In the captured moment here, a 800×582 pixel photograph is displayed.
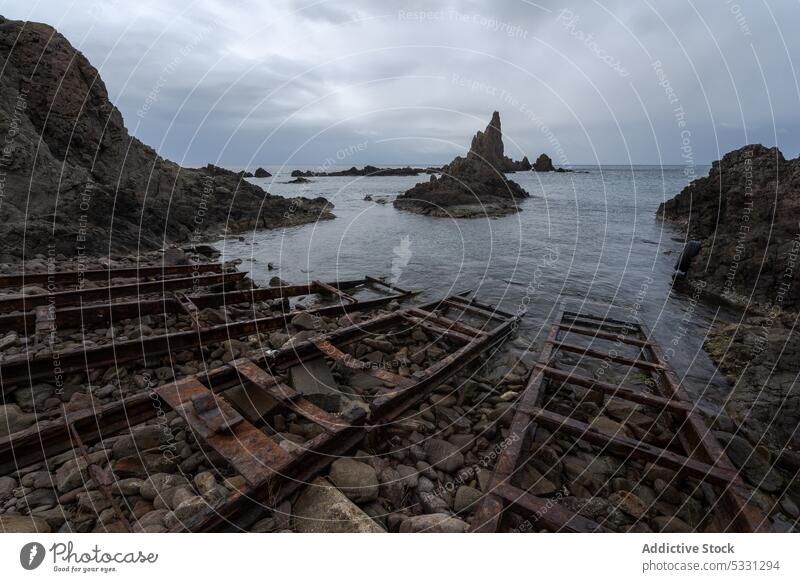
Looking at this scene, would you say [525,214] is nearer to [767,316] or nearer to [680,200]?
[680,200]

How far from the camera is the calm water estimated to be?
959 centimetres

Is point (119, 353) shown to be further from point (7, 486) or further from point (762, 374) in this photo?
point (762, 374)

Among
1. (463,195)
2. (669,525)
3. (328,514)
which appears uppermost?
(463,195)

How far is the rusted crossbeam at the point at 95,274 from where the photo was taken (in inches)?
320

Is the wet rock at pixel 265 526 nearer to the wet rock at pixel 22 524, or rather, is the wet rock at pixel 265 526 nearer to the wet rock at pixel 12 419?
the wet rock at pixel 22 524

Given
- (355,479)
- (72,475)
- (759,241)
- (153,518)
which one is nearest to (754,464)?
(355,479)

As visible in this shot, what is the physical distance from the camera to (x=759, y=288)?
1121 cm

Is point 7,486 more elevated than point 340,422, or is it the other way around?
point 340,422

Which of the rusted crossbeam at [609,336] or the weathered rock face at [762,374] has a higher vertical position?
the rusted crossbeam at [609,336]

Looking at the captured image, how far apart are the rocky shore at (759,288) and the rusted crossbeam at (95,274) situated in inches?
492

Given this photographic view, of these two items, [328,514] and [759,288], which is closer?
[328,514]

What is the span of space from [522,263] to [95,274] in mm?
14913

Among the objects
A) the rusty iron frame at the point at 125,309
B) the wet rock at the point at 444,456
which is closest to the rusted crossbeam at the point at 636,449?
the wet rock at the point at 444,456
